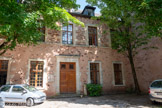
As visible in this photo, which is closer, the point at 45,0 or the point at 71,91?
the point at 45,0

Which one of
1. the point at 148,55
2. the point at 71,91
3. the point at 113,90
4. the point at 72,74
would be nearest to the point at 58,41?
the point at 72,74

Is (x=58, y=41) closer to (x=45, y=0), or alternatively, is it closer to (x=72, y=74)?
(x=72, y=74)

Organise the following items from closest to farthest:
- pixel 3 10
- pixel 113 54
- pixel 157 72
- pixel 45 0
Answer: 1. pixel 3 10
2. pixel 45 0
3. pixel 157 72
4. pixel 113 54

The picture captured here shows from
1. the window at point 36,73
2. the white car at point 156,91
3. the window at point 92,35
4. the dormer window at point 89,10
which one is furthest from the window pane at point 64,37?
the white car at point 156,91

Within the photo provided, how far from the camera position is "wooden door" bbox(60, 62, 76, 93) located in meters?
10.4

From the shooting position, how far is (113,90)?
11469mm

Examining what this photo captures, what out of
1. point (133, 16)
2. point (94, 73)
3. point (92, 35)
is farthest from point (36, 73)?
point (133, 16)

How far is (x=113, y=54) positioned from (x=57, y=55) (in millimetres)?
5300

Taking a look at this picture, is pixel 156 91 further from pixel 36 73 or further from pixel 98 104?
pixel 36 73

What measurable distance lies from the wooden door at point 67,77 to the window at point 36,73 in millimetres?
1596

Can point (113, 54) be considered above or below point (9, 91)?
above

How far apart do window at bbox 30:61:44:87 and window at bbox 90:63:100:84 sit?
4268 millimetres

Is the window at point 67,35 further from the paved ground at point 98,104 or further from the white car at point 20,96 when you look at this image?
the white car at point 20,96

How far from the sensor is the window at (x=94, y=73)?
1149 cm
